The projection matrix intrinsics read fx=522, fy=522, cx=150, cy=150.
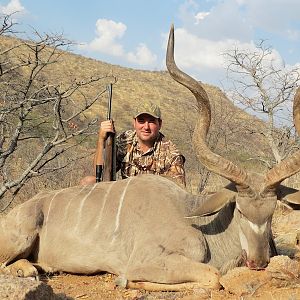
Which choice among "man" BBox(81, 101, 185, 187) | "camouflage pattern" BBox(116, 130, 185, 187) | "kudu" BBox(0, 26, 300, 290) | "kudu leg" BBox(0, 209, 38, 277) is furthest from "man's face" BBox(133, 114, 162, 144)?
"kudu leg" BBox(0, 209, 38, 277)

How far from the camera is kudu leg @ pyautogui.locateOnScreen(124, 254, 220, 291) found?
12.3 ft

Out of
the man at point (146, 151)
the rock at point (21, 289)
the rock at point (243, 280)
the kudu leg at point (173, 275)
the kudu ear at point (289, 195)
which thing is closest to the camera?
the rock at point (21, 289)

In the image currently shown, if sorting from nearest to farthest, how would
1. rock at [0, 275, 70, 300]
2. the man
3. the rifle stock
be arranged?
rock at [0, 275, 70, 300] → the rifle stock → the man

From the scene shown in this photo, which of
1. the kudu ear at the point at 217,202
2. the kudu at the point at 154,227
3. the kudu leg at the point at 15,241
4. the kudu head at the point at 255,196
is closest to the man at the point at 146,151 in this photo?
the kudu at the point at 154,227

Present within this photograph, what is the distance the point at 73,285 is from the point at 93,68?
31654 mm

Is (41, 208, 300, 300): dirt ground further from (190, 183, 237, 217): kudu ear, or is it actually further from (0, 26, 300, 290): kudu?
(190, 183, 237, 217): kudu ear

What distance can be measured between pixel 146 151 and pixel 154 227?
171 centimetres

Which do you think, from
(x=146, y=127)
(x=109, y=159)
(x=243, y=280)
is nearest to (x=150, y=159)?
(x=146, y=127)

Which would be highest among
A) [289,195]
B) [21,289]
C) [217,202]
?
[289,195]

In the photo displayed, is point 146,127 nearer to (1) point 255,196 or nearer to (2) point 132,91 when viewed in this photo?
(1) point 255,196

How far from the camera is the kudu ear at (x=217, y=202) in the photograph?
13.0ft

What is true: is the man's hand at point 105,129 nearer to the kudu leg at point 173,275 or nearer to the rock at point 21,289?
the kudu leg at point 173,275

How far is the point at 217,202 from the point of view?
399 centimetres

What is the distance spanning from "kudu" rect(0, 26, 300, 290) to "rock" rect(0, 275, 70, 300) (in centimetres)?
116
